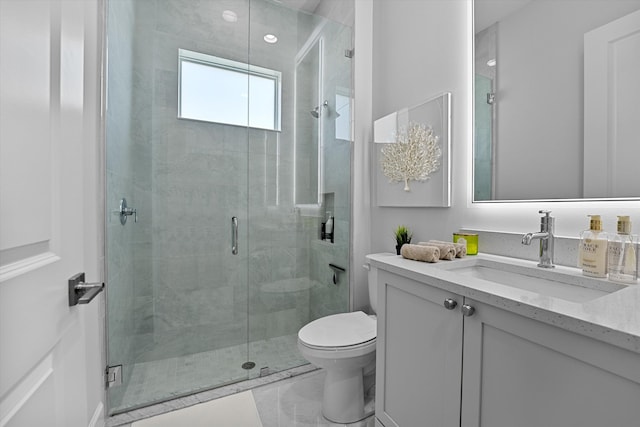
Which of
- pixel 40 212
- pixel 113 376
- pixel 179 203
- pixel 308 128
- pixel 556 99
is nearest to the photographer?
pixel 40 212

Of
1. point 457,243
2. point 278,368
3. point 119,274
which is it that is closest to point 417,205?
point 457,243

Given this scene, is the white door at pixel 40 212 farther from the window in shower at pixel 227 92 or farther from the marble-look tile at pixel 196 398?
the window in shower at pixel 227 92

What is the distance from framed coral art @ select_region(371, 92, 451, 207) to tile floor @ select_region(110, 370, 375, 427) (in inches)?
46.8

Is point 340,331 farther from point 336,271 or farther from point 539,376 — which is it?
point 539,376

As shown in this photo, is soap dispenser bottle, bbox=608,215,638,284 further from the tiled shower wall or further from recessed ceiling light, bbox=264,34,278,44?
recessed ceiling light, bbox=264,34,278,44

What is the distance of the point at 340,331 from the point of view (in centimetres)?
158

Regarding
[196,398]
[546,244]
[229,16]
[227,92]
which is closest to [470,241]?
[546,244]

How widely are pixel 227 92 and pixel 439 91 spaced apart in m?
1.49

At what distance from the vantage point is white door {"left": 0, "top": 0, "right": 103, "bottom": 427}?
44 cm

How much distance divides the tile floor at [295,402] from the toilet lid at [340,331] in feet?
1.36

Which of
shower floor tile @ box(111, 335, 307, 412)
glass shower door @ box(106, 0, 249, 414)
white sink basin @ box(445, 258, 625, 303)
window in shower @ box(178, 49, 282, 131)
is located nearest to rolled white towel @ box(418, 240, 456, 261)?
white sink basin @ box(445, 258, 625, 303)

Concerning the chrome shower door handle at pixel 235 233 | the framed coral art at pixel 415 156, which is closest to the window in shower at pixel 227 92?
the chrome shower door handle at pixel 235 233

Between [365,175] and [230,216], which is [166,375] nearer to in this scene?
[230,216]

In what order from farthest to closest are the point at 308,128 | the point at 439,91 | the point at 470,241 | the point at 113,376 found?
the point at 308,128 → the point at 439,91 → the point at 113,376 → the point at 470,241
